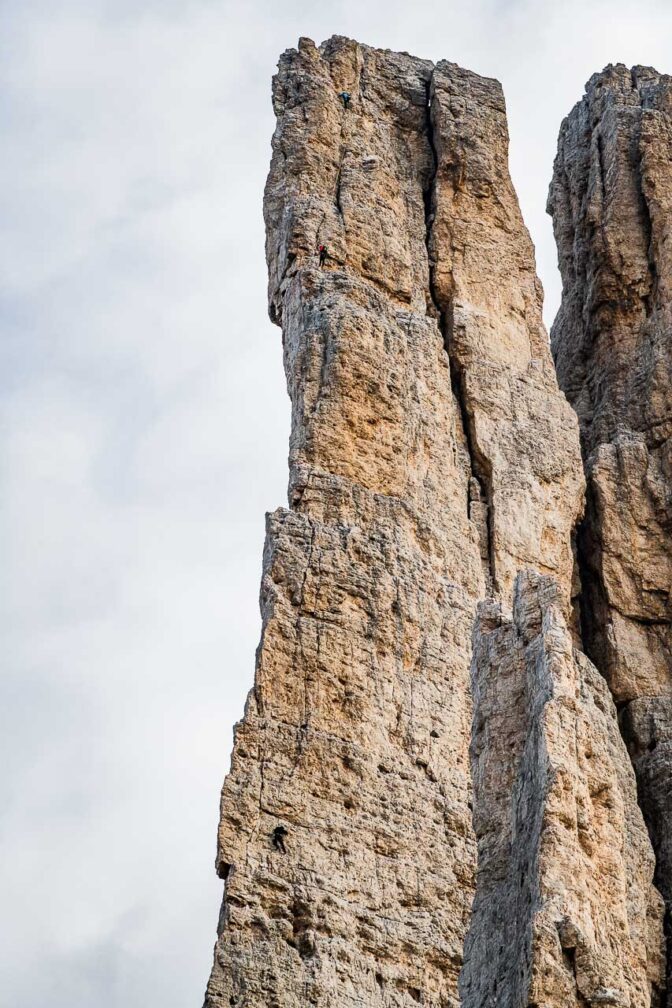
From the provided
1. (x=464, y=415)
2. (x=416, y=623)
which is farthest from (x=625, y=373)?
(x=416, y=623)

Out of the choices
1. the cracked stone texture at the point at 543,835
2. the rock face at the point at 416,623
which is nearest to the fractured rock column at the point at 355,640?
the rock face at the point at 416,623

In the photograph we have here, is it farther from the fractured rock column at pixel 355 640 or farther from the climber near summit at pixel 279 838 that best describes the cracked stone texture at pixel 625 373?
the climber near summit at pixel 279 838

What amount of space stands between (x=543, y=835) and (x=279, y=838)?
23.8 feet

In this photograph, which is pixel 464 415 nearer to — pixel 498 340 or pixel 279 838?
pixel 498 340

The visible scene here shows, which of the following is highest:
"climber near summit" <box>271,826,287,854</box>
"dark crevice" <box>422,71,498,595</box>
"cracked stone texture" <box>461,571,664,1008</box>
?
"dark crevice" <box>422,71,498,595</box>

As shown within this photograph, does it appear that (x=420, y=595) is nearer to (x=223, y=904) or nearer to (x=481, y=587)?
(x=481, y=587)

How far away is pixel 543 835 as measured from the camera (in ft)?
53.0

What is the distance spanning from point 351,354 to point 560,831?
12859 millimetres

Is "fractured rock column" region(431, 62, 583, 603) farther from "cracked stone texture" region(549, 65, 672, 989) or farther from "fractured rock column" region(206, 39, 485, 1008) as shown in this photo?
"cracked stone texture" region(549, 65, 672, 989)

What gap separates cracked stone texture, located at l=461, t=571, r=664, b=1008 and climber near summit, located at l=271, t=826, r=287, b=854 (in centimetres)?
499

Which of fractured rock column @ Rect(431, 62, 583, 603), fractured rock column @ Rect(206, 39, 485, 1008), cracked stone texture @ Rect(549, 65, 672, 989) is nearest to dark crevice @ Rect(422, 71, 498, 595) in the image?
fractured rock column @ Rect(431, 62, 583, 603)

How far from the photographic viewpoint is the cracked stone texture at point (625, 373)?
27531 millimetres

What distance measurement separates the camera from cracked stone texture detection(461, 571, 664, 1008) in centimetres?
1533

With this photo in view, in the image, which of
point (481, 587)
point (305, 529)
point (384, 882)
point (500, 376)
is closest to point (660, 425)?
point (500, 376)
